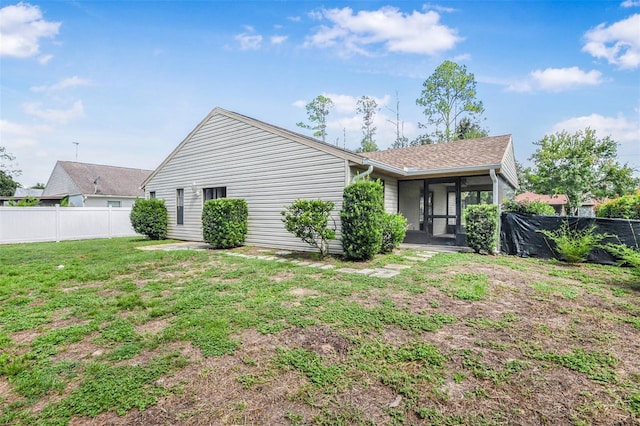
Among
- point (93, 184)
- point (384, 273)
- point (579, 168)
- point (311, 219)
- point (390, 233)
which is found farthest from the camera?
point (93, 184)

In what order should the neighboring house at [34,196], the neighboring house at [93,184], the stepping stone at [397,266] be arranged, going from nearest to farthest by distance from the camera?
the stepping stone at [397,266] → the neighboring house at [93,184] → the neighboring house at [34,196]

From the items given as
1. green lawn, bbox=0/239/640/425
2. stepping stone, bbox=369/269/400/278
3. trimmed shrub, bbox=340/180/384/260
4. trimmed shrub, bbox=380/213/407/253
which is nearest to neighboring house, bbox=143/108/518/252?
trimmed shrub, bbox=340/180/384/260

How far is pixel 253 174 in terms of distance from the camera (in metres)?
9.48

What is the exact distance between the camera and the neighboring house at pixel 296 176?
810 cm

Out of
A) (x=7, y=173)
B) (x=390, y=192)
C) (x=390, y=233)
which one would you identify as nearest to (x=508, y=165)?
(x=390, y=192)

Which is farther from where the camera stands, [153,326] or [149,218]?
[149,218]

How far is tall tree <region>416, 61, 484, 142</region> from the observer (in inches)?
933

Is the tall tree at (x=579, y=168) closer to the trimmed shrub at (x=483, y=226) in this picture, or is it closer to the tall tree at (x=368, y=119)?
the trimmed shrub at (x=483, y=226)

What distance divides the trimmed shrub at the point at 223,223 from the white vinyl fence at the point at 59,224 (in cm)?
779

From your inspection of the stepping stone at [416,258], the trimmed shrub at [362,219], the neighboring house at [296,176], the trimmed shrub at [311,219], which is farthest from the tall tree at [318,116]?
the stepping stone at [416,258]

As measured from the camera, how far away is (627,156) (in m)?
16.6

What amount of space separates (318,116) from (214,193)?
18891 mm

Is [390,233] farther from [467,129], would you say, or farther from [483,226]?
[467,129]

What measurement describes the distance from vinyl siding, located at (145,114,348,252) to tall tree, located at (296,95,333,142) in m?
17.1
